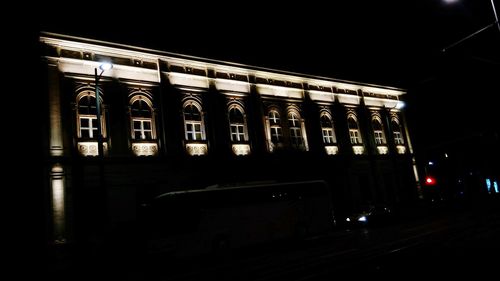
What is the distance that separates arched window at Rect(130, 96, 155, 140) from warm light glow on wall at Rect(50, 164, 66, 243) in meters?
4.49

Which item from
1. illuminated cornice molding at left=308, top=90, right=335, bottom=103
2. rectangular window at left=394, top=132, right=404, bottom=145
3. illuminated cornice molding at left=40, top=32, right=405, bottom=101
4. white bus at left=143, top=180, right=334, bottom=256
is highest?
illuminated cornice molding at left=40, top=32, right=405, bottom=101

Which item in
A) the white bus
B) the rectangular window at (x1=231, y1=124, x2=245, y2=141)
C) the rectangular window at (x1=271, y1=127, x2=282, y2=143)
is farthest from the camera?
the rectangular window at (x1=271, y1=127, x2=282, y2=143)

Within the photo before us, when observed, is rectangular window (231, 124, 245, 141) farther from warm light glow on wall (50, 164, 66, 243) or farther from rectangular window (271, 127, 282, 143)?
warm light glow on wall (50, 164, 66, 243)

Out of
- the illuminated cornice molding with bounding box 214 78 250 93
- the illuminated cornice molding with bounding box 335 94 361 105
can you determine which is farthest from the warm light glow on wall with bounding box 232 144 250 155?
the illuminated cornice molding with bounding box 335 94 361 105

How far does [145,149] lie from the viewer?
21438mm

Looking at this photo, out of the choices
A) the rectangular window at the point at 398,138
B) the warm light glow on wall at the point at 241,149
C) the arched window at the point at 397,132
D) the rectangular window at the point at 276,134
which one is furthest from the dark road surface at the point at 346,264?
the arched window at the point at 397,132

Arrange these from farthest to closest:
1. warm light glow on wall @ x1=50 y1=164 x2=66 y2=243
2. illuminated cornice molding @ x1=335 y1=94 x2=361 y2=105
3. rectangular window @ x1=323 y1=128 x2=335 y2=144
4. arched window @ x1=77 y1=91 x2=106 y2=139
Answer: illuminated cornice molding @ x1=335 y1=94 x2=361 y2=105, rectangular window @ x1=323 y1=128 x2=335 y2=144, arched window @ x1=77 y1=91 x2=106 y2=139, warm light glow on wall @ x1=50 y1=164 x2=66 y2=243

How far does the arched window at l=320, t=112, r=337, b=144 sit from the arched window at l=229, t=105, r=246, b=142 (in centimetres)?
794

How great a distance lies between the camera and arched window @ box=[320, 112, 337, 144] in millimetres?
30984

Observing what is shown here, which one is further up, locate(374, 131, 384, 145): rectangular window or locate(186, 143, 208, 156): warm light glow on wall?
locate(374, 131, 384, 145): rectangular window

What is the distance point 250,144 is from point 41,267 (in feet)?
46.9

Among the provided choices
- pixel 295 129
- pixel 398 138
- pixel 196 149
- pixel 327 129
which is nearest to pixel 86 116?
pixel 196 149

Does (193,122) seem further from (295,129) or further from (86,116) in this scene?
(295,129)

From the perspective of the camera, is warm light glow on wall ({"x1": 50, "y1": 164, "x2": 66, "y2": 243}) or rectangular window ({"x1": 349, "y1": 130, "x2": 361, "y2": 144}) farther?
rectangular window ({"x1": 349, "y1": 130, "x2": 361, "y2": 144})
